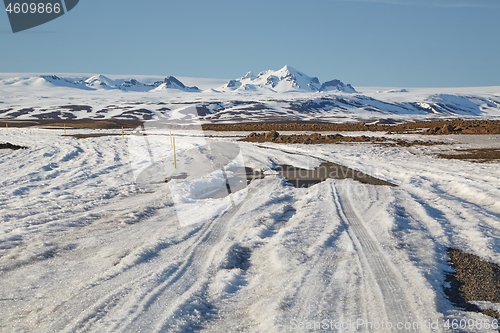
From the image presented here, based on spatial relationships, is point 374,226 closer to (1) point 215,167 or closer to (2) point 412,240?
(2) point 412,240

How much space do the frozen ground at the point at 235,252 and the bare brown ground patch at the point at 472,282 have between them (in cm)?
18

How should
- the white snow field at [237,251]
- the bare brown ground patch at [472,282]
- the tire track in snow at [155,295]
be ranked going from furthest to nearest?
the bare brown ground patch at [472,282] < the white snow field at [237,251] < the tire track in snow at [155,295]

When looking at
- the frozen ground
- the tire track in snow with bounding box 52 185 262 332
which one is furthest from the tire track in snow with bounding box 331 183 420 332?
the tire track in snow with bounding box 52 185 262 332

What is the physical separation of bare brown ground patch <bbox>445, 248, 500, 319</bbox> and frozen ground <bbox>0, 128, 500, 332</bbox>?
184mm

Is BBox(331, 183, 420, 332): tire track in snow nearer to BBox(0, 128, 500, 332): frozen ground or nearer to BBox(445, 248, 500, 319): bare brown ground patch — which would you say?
BBox(0, 128, 500, 332): frozen ground

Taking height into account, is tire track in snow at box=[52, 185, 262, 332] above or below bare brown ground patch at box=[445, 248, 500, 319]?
above

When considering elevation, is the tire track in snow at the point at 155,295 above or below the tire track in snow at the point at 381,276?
above

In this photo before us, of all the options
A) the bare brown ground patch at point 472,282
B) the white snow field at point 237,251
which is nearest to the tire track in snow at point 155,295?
the white snow field at point 237,251

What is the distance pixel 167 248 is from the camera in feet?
23.6

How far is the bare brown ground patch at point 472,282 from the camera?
5.19 metres

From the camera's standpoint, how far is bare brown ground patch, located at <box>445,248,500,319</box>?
5188 millimetres

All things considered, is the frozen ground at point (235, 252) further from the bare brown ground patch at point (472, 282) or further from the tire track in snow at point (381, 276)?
the bare brown ground patch at point (472, 282)

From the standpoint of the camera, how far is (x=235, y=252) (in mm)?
6996

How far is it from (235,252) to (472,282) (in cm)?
360
